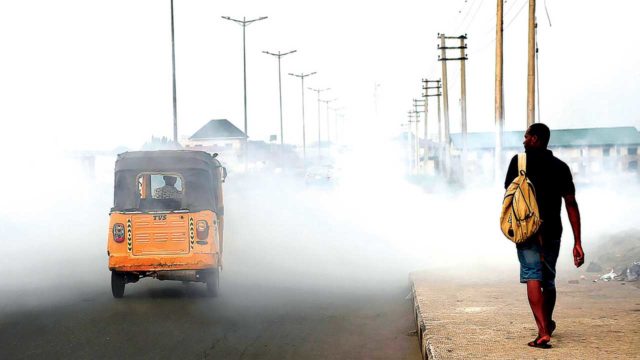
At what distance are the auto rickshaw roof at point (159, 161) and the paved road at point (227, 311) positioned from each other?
2036 mm

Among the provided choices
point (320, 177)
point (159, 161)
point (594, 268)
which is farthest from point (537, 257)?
point (320, 177)

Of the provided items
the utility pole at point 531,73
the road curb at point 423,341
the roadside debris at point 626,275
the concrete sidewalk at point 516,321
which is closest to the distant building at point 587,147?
the utility pole at point 531,73

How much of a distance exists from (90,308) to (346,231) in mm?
18045

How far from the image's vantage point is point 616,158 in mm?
Answer: 122875

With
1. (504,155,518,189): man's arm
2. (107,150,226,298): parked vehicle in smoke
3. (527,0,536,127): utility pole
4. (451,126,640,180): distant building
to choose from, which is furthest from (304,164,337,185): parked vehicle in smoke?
(504,155,518,189): man's arm

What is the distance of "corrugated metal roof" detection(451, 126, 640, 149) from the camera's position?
127438 mm

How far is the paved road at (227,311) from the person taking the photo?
9984 millimetres

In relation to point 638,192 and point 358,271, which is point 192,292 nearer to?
point 358,271

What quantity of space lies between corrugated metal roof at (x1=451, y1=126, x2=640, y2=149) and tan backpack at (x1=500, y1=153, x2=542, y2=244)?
111 m

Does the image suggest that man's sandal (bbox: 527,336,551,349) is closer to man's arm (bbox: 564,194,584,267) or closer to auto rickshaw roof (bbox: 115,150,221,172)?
man's arm (bbox: 564,194,584,267)

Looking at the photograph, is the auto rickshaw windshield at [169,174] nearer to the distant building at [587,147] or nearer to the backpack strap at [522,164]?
the backpack strap at [522,164]

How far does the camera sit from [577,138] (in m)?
136

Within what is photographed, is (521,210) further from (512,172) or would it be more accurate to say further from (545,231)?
(512,172)

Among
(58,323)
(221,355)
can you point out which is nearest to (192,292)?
(58,323)
